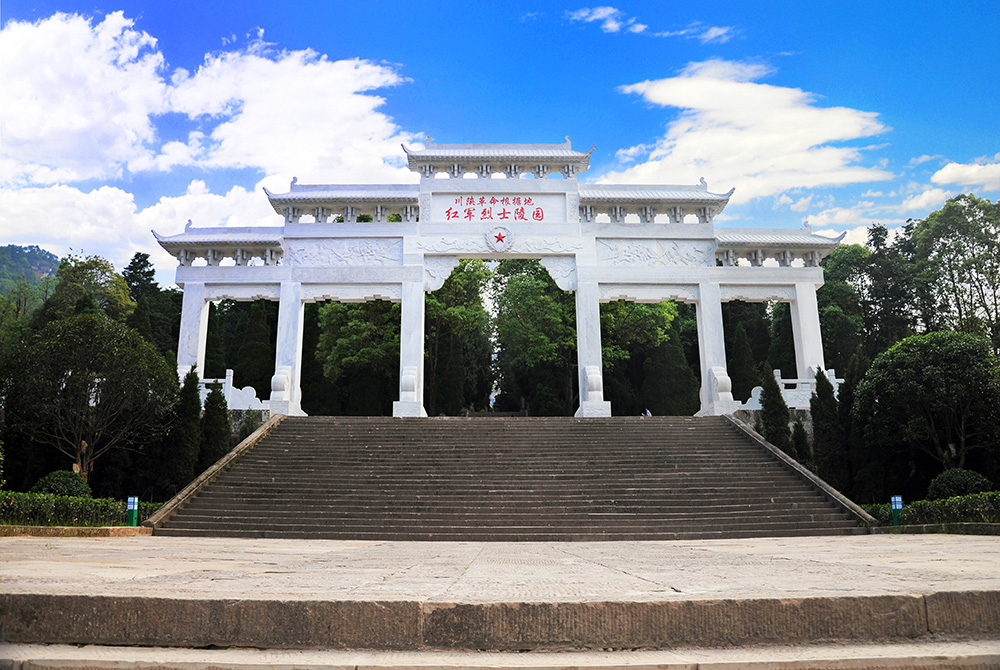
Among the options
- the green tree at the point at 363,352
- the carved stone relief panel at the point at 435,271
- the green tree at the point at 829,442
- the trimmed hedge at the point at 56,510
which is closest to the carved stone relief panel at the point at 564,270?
the carved stone relief panel at the point at 435,271

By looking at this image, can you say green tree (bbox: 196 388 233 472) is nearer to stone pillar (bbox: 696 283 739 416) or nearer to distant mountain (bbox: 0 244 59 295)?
stone pillar (bbox: 696 283 739 416)

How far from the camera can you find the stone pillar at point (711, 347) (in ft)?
56.8

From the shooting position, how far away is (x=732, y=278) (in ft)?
61.3

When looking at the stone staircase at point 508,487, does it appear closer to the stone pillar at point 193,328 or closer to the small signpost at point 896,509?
the small signpost at point 896,509

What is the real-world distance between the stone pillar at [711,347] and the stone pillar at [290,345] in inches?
435

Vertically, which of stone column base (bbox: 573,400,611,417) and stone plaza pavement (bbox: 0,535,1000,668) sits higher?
stone column base (bbox: 573,400,611,417)

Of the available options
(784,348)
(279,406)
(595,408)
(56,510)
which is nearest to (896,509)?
(595,408)

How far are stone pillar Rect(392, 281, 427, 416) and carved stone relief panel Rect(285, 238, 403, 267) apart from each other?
3.47ft

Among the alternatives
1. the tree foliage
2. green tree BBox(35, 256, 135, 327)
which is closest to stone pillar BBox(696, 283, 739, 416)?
the tree foliage

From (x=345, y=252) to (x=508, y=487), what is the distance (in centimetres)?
1012

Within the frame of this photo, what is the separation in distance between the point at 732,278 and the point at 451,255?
8.22m

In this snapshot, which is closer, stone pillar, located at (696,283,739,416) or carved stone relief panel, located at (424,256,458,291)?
stone pillar, located at (696,283,739,416)

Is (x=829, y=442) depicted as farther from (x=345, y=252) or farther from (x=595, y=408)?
(x=345, y=252)

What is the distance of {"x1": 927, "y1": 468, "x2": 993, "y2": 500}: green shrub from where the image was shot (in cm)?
1013
